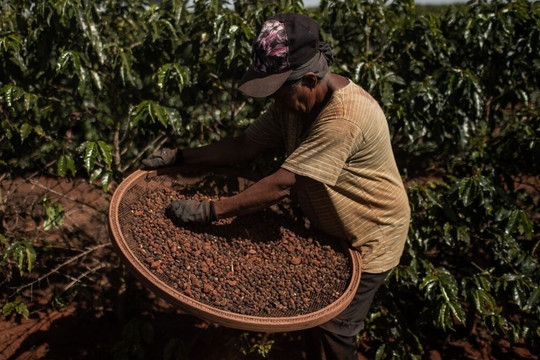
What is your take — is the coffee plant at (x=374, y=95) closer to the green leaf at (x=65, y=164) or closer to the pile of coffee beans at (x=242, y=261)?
the green leaf at (x=65, y=164)

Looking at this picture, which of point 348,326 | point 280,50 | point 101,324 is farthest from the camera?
point 101,324

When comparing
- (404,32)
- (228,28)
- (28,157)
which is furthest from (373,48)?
(28,157)

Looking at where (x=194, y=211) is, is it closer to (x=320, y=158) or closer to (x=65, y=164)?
(x=320, y=158)

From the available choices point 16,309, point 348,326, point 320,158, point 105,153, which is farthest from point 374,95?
point 16,309

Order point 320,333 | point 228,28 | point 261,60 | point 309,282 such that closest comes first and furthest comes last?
1. point 261,60
2. point 309,282
3. point 320,333
4. point 228,28

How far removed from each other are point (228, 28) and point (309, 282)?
1.14 meters

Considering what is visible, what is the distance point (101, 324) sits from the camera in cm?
294

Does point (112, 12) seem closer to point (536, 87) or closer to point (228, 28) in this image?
point (228, 28)

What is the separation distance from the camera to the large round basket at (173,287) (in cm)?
151

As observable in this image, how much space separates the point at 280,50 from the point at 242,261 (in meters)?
0.77

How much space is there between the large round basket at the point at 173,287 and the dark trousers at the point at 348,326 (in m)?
0.18

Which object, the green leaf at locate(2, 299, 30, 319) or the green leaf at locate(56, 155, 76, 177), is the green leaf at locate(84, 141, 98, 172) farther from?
the green leaf at locate(2, 299, 30, 319)

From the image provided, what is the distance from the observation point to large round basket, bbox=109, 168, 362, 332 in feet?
4.95

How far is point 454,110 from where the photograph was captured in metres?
2.58
